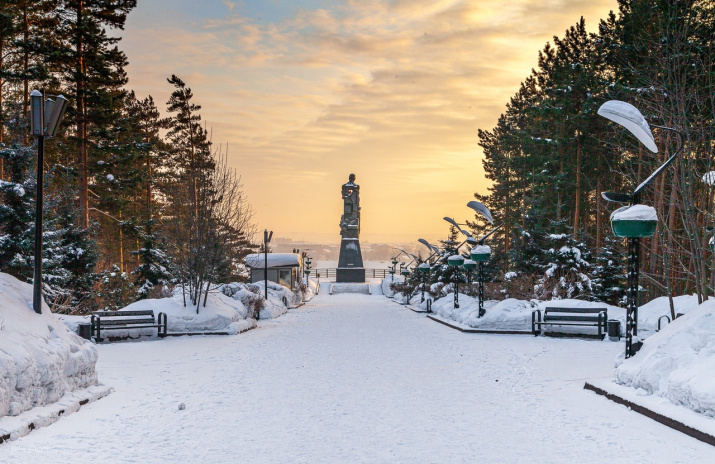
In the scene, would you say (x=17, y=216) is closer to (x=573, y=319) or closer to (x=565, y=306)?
(x=573, y=319)

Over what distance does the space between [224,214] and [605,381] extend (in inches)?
687

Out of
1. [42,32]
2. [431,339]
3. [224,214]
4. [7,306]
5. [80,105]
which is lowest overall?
[431,339]

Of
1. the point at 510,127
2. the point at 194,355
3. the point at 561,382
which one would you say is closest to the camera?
the point at 561,382

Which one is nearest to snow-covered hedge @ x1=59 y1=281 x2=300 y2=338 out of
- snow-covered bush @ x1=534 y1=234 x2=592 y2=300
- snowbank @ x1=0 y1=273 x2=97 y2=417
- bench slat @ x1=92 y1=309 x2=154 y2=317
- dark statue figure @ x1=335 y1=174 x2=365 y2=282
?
bench slat @ x1=92 y1=309 x2=154 y2=317

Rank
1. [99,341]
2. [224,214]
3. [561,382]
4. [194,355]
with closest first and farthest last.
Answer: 1. [561,382]
2. [194,355]
3. [99,341]
4. [224,214]

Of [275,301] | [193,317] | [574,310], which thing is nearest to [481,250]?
[574,310]

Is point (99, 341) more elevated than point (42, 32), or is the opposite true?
point (42, 32)

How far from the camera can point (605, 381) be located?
33.2 ft

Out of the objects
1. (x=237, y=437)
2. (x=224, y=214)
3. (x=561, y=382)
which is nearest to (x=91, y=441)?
(x=237, y=437)

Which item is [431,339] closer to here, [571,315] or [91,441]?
[571,315]

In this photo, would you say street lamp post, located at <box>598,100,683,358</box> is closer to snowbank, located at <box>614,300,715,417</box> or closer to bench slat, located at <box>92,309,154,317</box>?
snowbank, located at <box>614,300,715,417</box>

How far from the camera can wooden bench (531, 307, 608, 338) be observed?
18828mm

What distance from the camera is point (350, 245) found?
236ft

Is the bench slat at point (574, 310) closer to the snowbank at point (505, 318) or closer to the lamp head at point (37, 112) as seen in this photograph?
the snowbank at point (505, 318)
